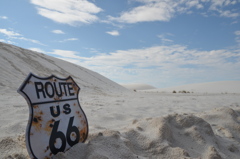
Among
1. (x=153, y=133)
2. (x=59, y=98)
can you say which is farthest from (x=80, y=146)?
(x=153, y=133)

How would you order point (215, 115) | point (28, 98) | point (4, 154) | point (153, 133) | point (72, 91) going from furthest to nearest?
point (215, 115) → point (153, 133) → point (72, 91) → point (4, 154) → point (28, 98)

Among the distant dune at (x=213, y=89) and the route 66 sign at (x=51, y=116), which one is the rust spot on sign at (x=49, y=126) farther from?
the distant dune at (x=213, y=89)

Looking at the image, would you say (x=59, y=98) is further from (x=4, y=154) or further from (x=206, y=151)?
(x=206, y=151)

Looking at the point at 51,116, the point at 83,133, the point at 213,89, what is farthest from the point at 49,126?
the point at 213,89

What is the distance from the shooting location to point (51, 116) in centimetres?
179

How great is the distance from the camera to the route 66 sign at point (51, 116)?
5.35 ft

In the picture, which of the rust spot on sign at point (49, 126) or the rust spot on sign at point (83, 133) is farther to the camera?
the rust spot on sign at point (83, 133)

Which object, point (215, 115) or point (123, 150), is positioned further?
point (215, 115)

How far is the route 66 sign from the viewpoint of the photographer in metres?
1.63

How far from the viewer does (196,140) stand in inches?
106

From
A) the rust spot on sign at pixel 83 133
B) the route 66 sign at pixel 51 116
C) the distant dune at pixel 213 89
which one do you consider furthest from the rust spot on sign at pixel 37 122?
the distant dune at pixel 213 89

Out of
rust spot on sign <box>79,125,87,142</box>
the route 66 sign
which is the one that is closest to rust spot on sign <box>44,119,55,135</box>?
the route 66 sign

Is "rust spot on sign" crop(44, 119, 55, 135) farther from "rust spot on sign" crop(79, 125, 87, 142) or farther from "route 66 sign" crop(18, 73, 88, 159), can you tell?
"rust spot on sign" crop(79, 125, 87, 142)

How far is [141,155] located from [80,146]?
27.8 inches
